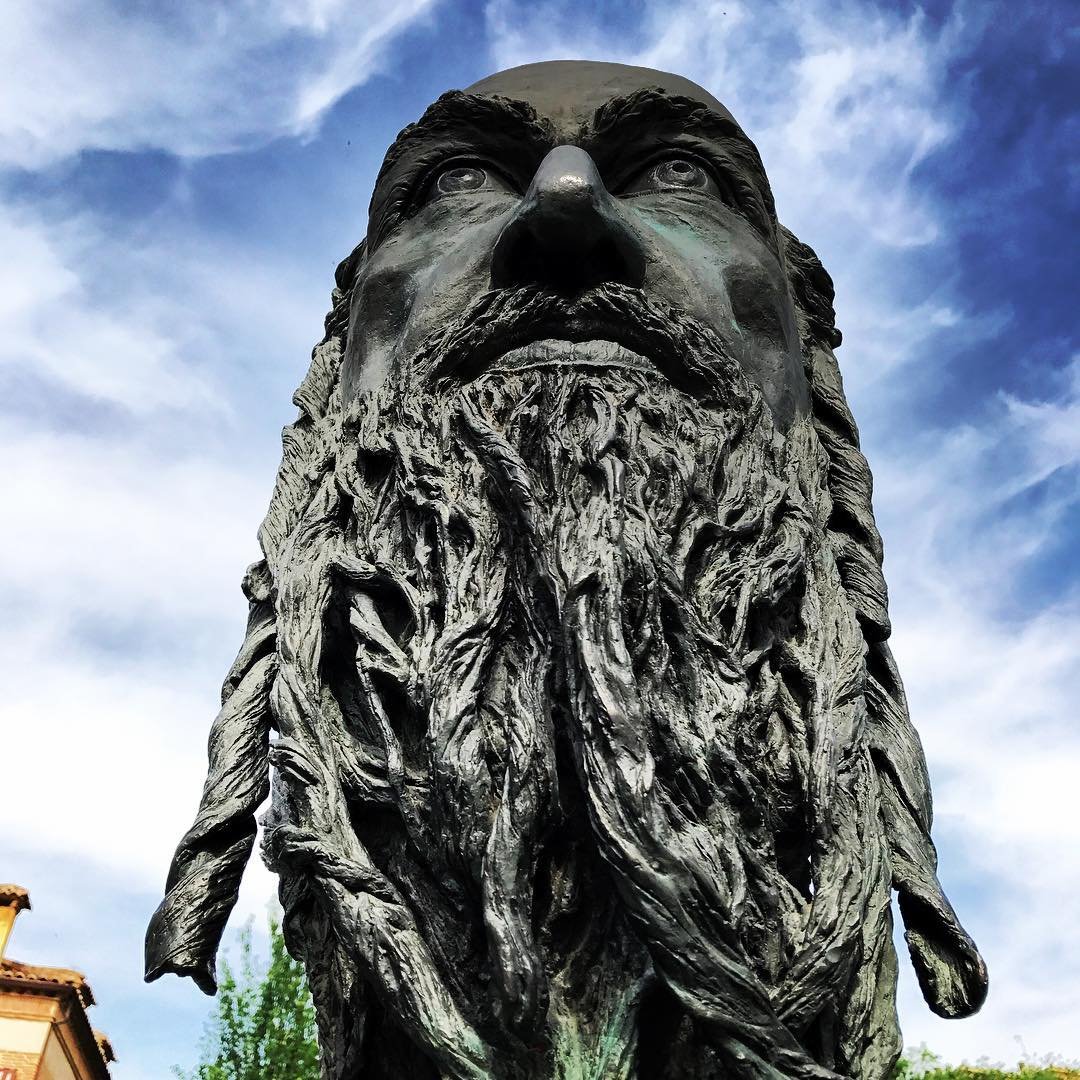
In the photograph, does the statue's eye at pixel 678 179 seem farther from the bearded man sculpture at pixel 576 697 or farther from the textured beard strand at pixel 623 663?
the textured beard strand at pixel 623 663

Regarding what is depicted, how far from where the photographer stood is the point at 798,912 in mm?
1823

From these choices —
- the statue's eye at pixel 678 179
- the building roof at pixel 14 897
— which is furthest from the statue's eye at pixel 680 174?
the building roof at pixel 14 897

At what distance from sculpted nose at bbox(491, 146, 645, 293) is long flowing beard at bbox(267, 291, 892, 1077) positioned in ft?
0.71

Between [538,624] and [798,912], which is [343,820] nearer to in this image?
[538,624]

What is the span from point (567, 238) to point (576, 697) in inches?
41.7

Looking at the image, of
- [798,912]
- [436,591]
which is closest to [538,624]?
[436,591]

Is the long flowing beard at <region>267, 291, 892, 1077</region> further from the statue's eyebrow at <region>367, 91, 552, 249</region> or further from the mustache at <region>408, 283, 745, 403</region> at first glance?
the statue's eyebrow at <region>367, 91, 552, 249</region>

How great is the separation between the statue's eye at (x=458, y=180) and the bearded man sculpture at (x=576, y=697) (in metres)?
0.17

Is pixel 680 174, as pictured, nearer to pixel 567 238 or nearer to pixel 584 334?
pixel 567 238

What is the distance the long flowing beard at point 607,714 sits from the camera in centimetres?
171

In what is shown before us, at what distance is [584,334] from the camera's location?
8.09ft

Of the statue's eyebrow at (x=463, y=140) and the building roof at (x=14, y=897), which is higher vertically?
the building roof at (x=14, y=897)

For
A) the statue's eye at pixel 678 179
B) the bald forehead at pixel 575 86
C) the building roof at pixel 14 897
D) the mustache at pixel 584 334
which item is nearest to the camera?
the mustache at pixel 584 334

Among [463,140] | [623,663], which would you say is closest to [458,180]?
[463,140]
